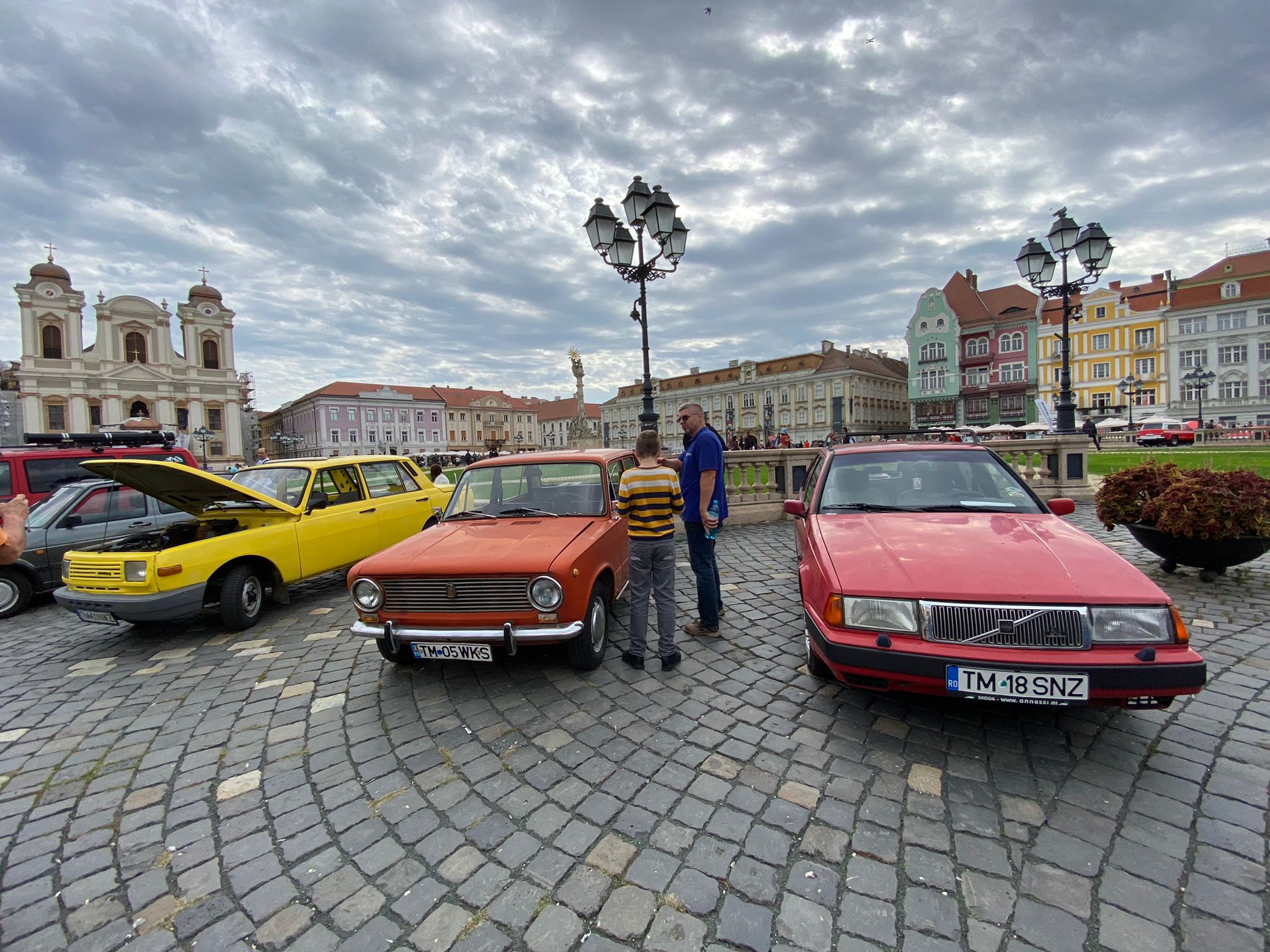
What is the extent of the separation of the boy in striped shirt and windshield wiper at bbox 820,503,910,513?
3.98 ft

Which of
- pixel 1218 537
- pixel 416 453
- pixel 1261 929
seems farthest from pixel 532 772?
pixel 416 453

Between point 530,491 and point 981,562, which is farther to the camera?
point 530,491

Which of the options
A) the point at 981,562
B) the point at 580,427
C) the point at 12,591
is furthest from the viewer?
the point at 580,427

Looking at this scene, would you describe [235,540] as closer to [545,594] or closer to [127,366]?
[545,594]

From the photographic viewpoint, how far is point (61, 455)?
25.2ft

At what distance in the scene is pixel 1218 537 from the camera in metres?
5.08

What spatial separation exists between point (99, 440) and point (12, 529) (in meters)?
2.44

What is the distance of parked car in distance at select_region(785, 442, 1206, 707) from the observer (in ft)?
8.11

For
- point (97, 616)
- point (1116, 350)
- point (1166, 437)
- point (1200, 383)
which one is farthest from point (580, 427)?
point (1116, 350)

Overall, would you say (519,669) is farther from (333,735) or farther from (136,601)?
Result: (136,601)

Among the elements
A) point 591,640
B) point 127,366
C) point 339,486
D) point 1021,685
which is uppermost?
point 127,366

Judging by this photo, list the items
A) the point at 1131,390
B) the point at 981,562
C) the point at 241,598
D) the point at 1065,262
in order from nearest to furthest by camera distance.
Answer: the point at 981,562 → the point at 241,598 → the point at 1065,262 → the point at 1131,390

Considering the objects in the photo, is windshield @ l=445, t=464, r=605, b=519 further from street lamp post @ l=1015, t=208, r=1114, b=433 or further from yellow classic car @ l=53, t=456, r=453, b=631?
street lamp post @ l=1015, t=208, r=1114, b=433

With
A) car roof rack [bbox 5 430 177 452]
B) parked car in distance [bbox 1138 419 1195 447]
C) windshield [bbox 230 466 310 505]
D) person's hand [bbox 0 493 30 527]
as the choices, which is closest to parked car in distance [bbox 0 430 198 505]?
car roof rack [bbox 5 430 177 452]
